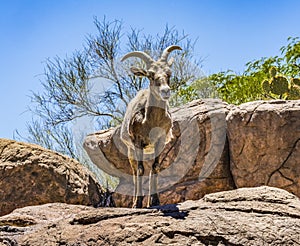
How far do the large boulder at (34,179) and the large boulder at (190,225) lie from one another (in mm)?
3386

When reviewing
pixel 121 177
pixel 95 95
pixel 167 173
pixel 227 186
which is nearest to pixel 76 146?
pixel 95 95

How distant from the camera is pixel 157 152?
7.49 m

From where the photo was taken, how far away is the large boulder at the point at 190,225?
4527 mm

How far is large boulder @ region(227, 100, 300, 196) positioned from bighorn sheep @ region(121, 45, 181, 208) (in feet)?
9.55

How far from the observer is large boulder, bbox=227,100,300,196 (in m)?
9.75

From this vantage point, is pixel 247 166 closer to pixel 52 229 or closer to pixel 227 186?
pixel 227 186

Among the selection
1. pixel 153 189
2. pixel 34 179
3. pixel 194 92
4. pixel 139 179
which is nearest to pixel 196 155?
pixel 139 179

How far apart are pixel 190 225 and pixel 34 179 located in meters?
4.84

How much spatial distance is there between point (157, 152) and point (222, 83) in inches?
406

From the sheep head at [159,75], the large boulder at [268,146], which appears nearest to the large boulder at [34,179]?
the sheep head at [159,75]

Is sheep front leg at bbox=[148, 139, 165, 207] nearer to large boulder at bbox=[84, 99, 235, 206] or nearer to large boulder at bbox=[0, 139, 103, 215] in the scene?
large boulder at bbox=[0, 139, 103, 215]

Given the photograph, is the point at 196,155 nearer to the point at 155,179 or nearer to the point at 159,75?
the point at 155,179

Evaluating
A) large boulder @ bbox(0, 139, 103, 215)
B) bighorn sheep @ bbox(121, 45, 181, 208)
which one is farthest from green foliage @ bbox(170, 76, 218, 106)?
bighorn sheep @ bbox(121, 45, 181, 208)

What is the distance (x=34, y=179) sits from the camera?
8.86m
